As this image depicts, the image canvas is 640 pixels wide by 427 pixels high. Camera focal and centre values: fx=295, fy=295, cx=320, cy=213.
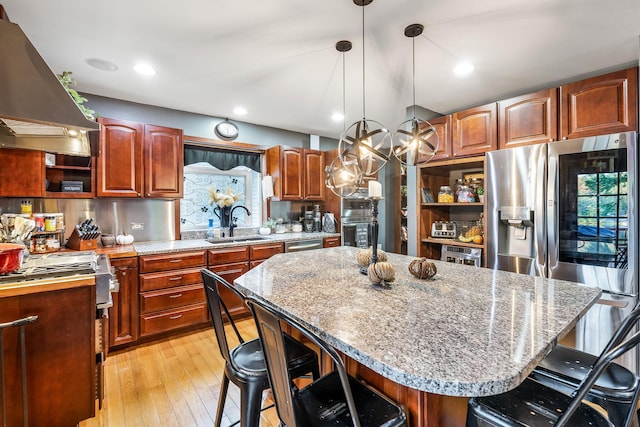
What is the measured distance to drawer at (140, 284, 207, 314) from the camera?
279 cm

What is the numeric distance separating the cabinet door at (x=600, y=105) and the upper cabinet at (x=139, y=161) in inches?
145

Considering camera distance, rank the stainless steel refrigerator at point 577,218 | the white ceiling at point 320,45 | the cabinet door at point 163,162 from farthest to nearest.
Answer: the cabinet door at point 163,162 → the stainless steel refrigerator at point 577,218 → the white ceiling at point 320,45

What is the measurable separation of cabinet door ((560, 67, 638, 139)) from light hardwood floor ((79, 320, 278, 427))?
3.13 m

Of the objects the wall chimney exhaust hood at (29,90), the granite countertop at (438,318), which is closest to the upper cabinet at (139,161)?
the wall chimney exhaust hood at (29,90)

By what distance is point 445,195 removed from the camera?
10.9ft

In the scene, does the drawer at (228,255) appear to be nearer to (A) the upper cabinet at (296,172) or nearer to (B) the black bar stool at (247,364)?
(A) the upper cabinet at (296,172)

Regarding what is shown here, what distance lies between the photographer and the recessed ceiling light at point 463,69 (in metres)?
2.44

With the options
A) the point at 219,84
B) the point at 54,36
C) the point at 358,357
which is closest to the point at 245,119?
the point at 219,84

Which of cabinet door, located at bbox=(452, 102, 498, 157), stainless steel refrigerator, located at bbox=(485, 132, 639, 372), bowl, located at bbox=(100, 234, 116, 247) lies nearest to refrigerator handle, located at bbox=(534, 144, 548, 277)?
stainless steel refrigerator, located at bbox=(485, 132, 639, 372)

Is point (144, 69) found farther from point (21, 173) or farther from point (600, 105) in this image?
point (600, 105)

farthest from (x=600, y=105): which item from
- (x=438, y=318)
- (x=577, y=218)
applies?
(x=438, y=318)

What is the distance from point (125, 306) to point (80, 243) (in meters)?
0.71

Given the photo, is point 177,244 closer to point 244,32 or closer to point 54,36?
point 54,36

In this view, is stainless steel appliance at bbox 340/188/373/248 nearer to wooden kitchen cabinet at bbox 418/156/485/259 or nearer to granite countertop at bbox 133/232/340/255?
granite countertop at bbox 133/232/340/255
